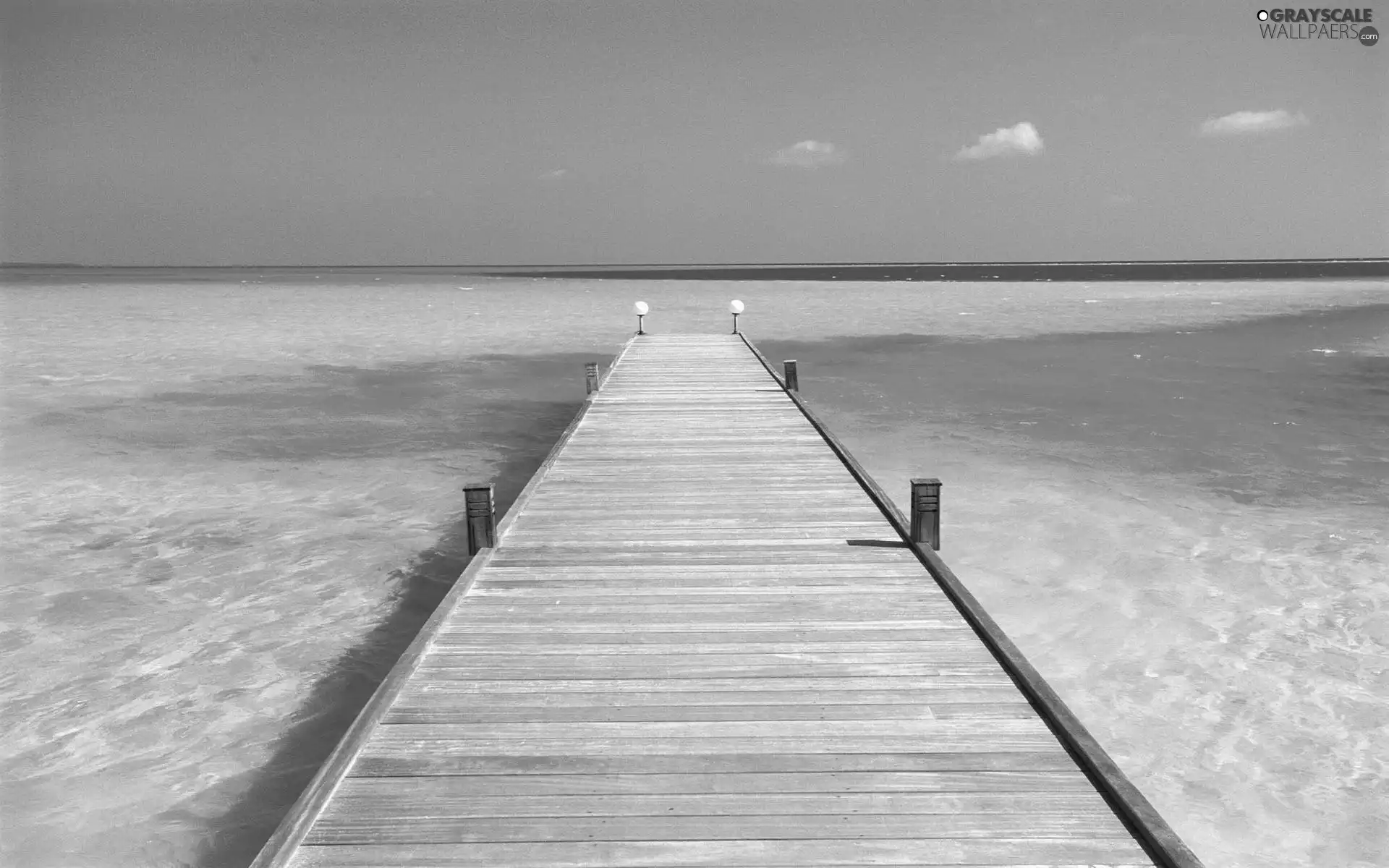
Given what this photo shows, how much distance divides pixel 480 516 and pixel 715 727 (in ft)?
9.12

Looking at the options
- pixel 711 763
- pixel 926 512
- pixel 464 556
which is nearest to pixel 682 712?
pixel 711 763

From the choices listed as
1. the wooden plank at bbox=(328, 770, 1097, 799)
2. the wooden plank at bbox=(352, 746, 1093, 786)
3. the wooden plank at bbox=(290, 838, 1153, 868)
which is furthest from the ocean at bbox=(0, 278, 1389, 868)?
the wooden plank at bbox=(290, 838, 1153, 868)

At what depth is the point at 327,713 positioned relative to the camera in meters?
6.01

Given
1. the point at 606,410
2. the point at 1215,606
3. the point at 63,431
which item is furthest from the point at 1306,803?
the point at 63,431

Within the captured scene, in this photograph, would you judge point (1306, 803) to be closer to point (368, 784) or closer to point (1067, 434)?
point (368, 784)

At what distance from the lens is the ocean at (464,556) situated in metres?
5.18

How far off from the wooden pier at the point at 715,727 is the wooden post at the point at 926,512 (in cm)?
2

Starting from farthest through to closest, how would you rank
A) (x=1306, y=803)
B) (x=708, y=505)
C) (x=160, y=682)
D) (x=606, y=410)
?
(x=606, y=410) → (x=708, y=505) → (x=160, y=682) → (x=1306, y=803)

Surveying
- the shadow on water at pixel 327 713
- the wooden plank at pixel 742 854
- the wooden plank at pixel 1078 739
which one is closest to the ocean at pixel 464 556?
the shadow on water at pixel 327 713

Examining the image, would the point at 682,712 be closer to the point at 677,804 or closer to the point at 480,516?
the point at 677,804

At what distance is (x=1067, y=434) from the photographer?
1509cm

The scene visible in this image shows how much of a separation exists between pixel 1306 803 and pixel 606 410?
877cm

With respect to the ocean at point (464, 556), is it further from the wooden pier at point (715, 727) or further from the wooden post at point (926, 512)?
the wooden pier at point (715, 727)

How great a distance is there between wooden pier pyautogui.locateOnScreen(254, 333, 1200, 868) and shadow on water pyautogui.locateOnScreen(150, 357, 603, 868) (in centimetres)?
Answer: 130
